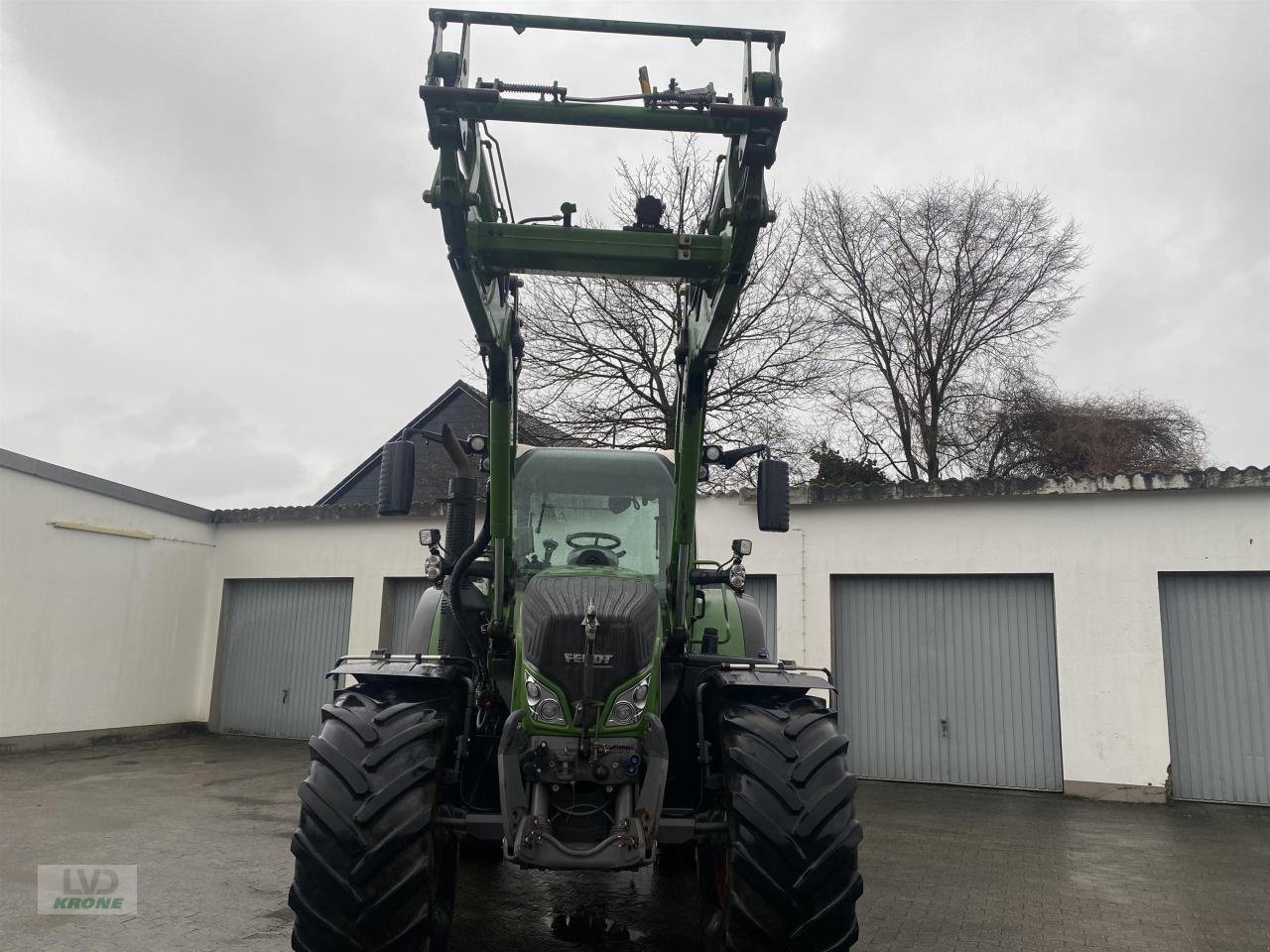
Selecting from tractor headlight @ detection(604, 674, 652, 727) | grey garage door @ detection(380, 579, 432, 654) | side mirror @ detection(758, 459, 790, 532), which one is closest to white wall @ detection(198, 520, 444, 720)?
grey garage door @ detection(380, 579, 432, 654)

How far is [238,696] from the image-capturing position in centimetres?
1492

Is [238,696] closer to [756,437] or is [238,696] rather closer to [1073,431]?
[756,437]

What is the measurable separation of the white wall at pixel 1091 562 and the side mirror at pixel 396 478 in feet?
26.8

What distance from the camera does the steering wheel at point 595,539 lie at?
478 cm

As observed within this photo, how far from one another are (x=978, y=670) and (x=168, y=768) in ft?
32.6

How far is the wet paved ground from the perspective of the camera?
16.7 feet

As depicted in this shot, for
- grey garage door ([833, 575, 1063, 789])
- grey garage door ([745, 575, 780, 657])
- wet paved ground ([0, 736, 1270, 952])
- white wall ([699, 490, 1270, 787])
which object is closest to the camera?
wet paved ground ([0, 736, 1270, 952])

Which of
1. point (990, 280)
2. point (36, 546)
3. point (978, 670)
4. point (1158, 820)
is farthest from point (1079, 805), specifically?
point (990, 280)

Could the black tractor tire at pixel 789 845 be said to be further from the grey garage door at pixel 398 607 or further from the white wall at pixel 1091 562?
the grey garage door at pixel 398 607

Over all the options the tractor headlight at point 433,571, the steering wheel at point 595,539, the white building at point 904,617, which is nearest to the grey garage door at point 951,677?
the white building at point 904,617

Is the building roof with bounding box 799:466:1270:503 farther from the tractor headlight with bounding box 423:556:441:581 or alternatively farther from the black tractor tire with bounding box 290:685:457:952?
the black tractor tire with bounding box 290:685:457:952

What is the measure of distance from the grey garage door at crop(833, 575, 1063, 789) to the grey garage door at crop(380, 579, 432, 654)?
6370 mm

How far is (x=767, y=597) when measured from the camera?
12.1m

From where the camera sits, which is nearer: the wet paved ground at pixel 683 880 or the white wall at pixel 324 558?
the wet paved ground at pixel 683 880
